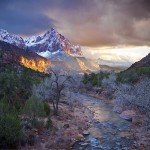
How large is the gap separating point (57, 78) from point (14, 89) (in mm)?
7566

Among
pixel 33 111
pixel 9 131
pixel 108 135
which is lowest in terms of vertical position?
pixel 108 135

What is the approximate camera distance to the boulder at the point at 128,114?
2058 inches

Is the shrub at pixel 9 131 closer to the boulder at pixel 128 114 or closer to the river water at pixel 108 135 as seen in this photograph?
the river water at pixel 108 135

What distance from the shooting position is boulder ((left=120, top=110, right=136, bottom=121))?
172 feet

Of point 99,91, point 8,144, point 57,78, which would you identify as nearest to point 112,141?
point 8,144

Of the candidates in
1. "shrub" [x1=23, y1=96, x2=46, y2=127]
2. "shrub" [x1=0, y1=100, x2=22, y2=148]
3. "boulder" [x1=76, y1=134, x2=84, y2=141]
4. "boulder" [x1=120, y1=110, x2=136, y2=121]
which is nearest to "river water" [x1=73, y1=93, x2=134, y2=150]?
"boulder" [x1=76, y1=134, x2=84, y2=141]

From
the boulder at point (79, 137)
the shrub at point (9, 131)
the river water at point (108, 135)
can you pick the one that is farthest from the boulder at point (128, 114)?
the shrub at point (9, 131)

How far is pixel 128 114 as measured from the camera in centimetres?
5494

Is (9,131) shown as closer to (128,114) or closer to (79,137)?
(79,137)

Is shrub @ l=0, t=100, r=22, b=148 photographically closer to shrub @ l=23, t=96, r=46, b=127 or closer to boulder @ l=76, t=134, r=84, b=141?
shrub @ l=23, t=96, r=46, b=127

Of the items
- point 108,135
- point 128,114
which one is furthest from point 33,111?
point 128,114

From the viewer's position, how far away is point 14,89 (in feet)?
156

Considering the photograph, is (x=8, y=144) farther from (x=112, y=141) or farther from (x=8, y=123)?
(x=112, y=141)

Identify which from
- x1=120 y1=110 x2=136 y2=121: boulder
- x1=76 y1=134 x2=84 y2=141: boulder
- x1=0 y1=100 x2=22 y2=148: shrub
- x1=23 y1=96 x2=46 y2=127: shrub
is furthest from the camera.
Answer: x1=120 y1=110 x2=136 y2=121: boulder
